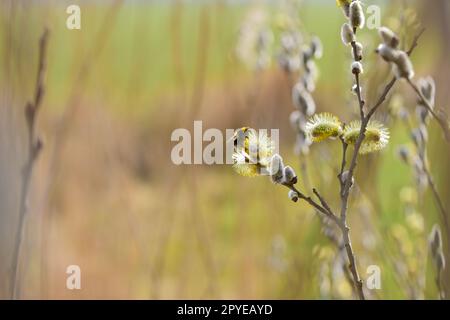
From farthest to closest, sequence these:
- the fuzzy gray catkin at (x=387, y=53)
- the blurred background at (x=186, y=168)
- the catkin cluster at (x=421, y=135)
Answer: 1. the blurred background at (x=186, y=168)
2. the catkin cluster at (x=421, y=135)
3. the fuzzy gray catkin at (x=387, y=53)

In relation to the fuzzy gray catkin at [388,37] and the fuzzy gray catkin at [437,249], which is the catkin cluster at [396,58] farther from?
the fuzzy gray catkin at [437,249]

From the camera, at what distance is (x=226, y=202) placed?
1.50 m

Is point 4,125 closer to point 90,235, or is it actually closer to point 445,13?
point 445,13

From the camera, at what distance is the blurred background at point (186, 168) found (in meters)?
0.66

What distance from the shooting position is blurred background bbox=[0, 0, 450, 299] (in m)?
0.66

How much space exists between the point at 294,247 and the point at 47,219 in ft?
1.10

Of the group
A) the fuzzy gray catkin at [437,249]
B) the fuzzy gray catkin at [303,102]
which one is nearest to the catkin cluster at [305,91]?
the fuzzy gray catkin at [303,102]

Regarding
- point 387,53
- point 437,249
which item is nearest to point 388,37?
point 387,53

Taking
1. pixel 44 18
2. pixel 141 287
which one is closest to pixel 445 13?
pixel 44 18

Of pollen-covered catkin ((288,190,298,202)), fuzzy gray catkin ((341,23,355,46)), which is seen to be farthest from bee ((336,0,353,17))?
pollen-covered catkin ((288,190,298,202))

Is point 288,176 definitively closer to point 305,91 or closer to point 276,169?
point 276,169

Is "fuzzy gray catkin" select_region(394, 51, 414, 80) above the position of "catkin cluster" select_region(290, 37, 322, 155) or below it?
below

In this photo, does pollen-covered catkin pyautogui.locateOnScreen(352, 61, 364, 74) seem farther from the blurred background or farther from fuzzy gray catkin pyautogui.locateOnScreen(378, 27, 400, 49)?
the blurred background
